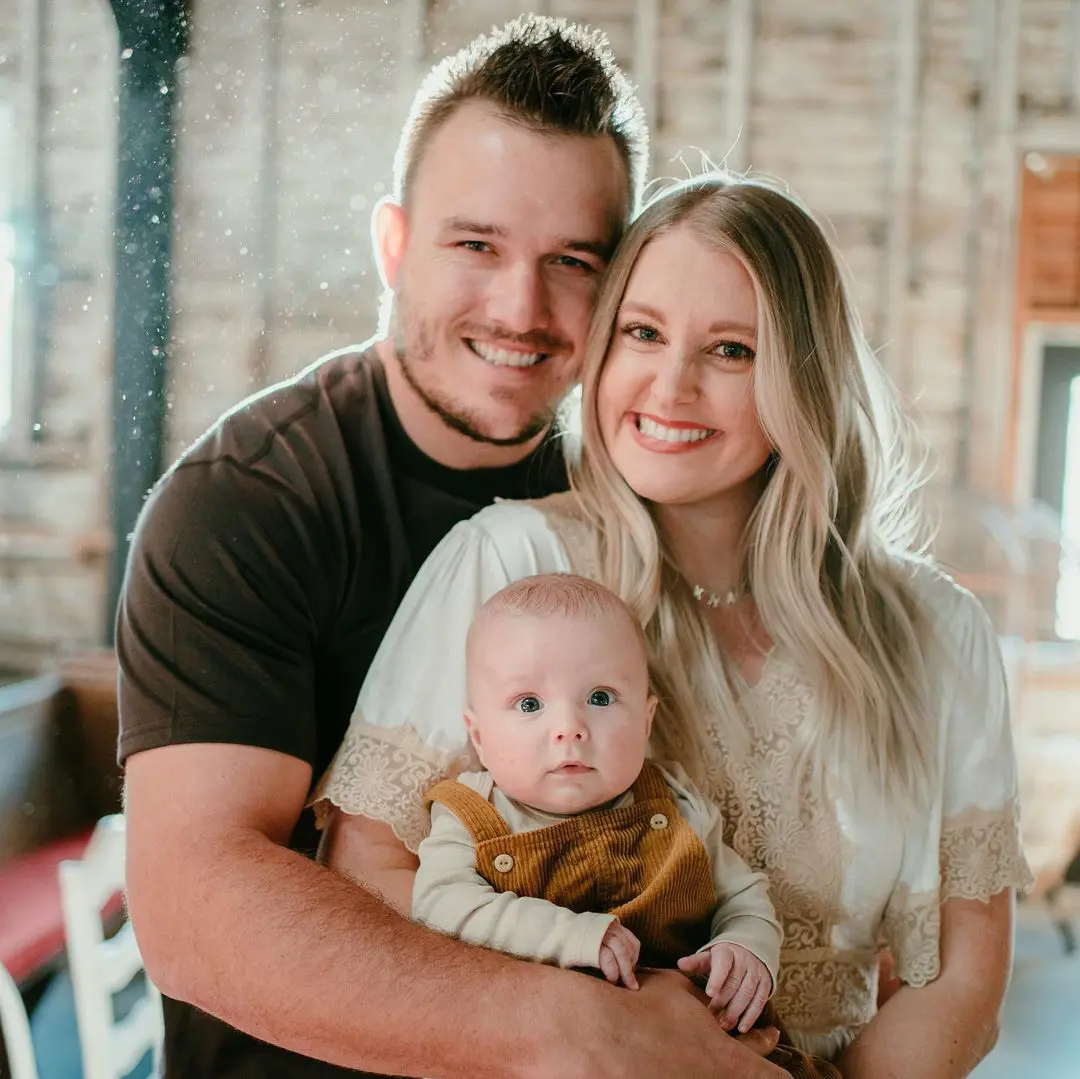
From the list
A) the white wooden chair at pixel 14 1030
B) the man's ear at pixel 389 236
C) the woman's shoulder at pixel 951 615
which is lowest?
the white wooden chair at pixel 14 1030

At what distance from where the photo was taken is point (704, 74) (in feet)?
3.59

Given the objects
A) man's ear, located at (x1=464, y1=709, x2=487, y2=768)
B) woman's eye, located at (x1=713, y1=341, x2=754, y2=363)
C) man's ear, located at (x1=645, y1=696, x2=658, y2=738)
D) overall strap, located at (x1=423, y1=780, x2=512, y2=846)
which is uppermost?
woman's eye, located at (x1=713, y1=341, x2=754, y2=363)

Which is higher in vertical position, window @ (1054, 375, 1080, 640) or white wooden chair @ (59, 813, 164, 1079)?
window @ (1054, 375, 1080, 640)

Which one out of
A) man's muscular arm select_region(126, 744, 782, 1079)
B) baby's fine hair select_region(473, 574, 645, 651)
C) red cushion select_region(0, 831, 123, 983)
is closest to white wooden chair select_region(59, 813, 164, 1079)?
red cushion select_region(0, 831, 123, 983)

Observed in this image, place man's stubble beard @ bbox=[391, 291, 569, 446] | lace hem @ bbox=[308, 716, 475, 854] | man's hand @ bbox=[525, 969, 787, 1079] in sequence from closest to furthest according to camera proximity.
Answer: man's hand @ bbox=[525, 969, 787, 1079] → lace hem @ bbox=[308, 716, 475, 854] → man's stubble beard @ bbox=[391, 291, 569, 446]

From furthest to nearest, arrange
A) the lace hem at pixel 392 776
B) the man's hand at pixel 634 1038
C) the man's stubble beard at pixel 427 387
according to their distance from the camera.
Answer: the man's stubble beard at pixel 427 387 → the lace hem at pixel 392 776 → the man's hand at pixel 634 1038

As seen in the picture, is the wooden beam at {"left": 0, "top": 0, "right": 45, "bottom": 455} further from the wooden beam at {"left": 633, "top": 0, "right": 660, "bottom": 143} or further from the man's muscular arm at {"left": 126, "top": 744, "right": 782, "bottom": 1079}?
the wooden beam at {"left": 633, "top": 0, "right": 660, "bottom": 143}

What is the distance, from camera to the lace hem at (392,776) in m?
0.96

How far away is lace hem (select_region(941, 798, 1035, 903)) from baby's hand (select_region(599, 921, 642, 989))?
1.26 feet

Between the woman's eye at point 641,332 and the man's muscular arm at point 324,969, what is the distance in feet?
1.64

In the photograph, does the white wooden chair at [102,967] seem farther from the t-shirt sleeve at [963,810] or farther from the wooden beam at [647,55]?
the wooden beam at [647,55]

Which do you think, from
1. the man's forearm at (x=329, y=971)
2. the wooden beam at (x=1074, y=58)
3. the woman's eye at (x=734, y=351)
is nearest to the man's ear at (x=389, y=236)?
the woman's eye at (x=734, y=351)

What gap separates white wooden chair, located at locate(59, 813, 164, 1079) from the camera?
3.68 feet

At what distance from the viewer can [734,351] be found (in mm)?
986
